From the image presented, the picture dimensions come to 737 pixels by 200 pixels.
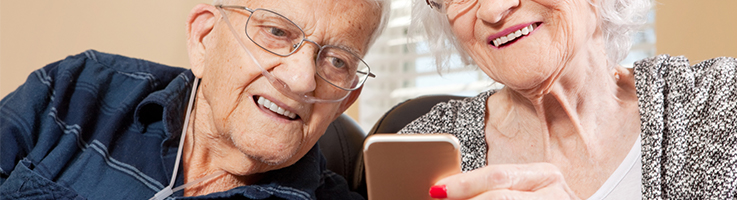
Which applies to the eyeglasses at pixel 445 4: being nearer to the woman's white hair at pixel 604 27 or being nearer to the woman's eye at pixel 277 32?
the woman's white hair at pixel 604 27

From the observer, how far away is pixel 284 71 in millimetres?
1249

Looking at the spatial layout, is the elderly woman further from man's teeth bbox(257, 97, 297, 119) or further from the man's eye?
man's teeth bbox(257, 97, 297, 119)

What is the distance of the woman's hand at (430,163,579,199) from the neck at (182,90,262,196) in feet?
2.21

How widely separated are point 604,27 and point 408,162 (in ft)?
2.53

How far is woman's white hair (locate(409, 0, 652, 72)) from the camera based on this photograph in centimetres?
132

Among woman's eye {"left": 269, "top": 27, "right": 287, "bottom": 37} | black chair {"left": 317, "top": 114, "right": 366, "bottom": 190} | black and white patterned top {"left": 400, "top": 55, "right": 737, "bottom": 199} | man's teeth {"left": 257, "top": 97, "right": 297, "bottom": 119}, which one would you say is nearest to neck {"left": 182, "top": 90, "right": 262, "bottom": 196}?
man's teeth {"left": 257, "top": 97, "right": 297, "bottom": 119}

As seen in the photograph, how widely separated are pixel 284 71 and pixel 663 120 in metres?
0.86

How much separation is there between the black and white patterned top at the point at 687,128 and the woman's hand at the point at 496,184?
461mm

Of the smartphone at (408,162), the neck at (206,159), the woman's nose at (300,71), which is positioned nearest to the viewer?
the smartphone at (408,162)

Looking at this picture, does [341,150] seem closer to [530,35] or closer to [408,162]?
[530,35]

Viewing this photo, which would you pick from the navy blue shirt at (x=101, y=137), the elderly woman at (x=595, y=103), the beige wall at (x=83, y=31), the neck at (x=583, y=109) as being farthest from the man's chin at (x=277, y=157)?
the beige wall at (x=83, y=31)

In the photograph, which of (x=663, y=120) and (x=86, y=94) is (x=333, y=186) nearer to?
(x=86, y=94)

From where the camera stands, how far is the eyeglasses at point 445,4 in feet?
Answer: 4.13

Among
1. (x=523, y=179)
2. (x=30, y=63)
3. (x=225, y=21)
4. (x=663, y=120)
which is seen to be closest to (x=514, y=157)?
(x=663, y=120)
